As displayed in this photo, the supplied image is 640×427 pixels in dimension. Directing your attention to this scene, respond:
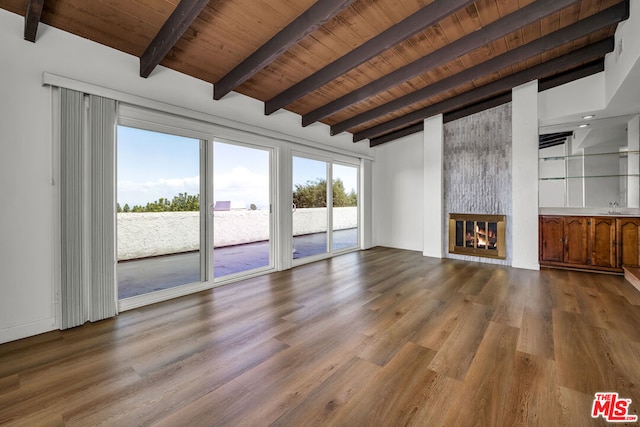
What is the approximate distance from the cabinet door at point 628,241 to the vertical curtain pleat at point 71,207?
7140 mm

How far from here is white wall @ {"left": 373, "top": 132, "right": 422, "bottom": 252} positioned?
21.7ft

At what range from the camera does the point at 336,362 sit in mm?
2020

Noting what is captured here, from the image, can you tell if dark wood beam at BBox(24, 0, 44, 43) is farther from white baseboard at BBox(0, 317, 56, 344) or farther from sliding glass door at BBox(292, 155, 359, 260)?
sliding glass door at BBox(292, 155, 359, 260)

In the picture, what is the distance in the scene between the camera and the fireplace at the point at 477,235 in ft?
17.2

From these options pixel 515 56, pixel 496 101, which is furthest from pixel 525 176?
pixel 515 56

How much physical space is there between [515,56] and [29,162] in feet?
18.8

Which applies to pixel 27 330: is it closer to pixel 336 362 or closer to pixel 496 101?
pixel 336 362

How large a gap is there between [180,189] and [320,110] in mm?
2730

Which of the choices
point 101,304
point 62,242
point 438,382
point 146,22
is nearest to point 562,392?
point 438,382

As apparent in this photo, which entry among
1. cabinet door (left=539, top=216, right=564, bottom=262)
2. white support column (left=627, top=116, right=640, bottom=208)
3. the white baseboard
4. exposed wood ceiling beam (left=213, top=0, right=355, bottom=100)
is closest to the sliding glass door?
exposed wood ceiling beam (left=213, top=0, right=355, bottom=100)

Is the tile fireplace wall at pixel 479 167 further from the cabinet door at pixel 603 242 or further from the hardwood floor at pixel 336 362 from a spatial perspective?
the hardwood floor at pixel 336 362

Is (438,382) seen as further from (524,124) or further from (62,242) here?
(524,124)

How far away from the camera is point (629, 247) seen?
4227mm

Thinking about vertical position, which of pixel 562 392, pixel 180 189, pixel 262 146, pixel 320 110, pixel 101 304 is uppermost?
pixel 320 110
